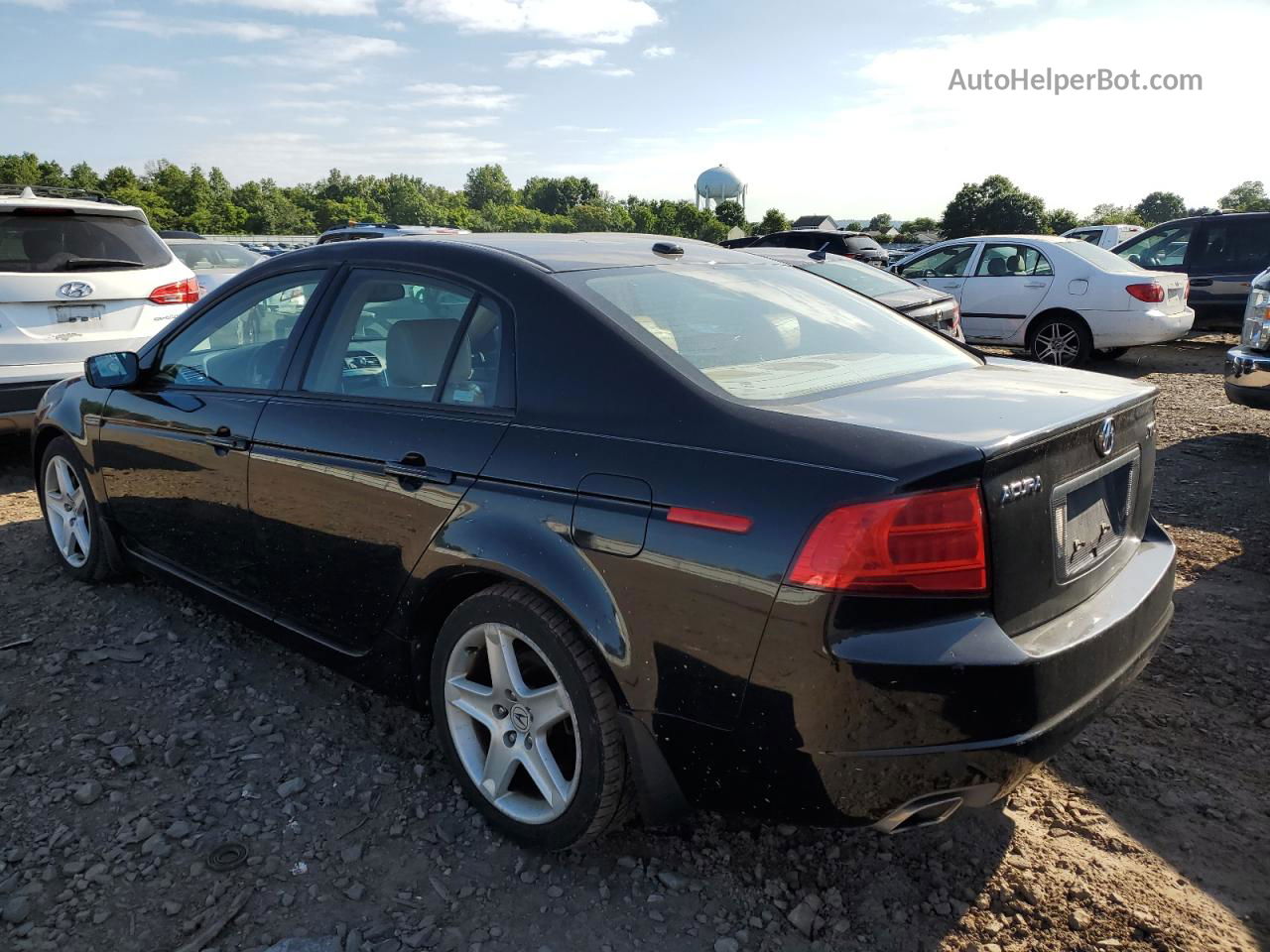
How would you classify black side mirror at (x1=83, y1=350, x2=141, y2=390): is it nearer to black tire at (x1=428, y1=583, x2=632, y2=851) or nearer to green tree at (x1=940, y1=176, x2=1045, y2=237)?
black tire at (x1=428, y1=583, x2=632, y2=851)

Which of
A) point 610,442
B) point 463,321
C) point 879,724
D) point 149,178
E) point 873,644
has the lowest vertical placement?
point 879,724

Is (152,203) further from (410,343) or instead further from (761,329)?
(761,329)

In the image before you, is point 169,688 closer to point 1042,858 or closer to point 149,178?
point 1042,858

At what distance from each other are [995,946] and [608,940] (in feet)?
2.93

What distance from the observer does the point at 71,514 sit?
14.4 feet

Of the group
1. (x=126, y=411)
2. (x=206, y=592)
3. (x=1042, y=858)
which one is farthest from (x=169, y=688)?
(x=1042, y=858)

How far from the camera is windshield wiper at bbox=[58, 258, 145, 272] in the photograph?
6.00 m

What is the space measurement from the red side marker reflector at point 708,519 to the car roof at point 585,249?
92 centimetres

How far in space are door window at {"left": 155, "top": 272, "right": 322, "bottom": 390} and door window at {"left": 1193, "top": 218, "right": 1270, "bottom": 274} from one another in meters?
12.0

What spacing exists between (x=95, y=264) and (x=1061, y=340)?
941 centimetres

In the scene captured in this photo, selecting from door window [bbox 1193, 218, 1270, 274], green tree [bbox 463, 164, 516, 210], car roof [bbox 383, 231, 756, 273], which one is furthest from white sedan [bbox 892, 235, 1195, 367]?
green tree [bbox 463, 164, 516, 210]

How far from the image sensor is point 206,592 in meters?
3.44

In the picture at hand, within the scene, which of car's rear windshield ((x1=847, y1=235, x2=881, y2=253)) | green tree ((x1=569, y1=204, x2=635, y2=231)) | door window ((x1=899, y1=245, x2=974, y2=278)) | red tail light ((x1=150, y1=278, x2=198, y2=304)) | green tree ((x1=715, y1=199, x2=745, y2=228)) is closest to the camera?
red tail light ((x1=150, y1=278, x2=198, y2=304))

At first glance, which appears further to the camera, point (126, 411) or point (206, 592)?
point (126, 411)
